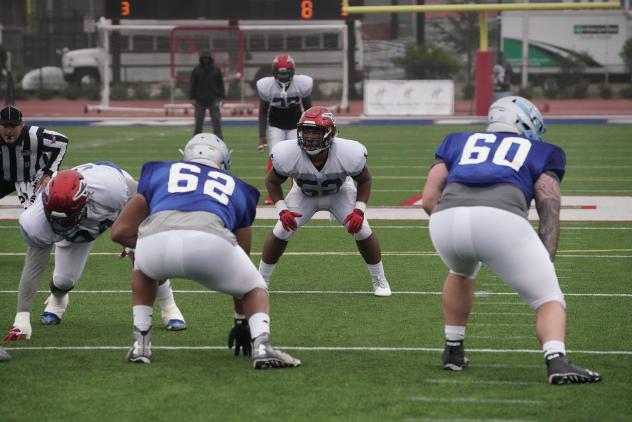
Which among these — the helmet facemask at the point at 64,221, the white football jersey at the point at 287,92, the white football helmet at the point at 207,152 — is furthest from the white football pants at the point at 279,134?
the white football helmet at the point at 207,152

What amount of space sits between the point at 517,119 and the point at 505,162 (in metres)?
0.30

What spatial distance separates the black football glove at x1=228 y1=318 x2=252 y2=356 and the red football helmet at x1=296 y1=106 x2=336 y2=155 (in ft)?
5.40

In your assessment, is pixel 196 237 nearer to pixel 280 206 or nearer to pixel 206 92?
pixel 280 206

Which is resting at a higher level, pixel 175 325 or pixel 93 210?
pixel 93 210

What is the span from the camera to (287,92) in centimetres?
1235

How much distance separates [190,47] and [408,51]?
6712 millimetres

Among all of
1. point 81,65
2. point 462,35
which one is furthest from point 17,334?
point 462,35

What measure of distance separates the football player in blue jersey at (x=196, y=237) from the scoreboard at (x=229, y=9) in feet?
77.7

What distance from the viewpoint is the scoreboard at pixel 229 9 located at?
96.8ft

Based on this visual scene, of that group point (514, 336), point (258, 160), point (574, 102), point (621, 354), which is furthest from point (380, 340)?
point (574, 102)

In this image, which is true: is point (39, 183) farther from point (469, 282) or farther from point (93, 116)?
point (93, 116)

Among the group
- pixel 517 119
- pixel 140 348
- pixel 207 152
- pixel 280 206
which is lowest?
pixel 140 348

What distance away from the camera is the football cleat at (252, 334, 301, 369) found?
234 inches

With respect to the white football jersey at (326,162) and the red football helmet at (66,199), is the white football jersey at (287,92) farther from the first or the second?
the red football helmet at (66,199)
